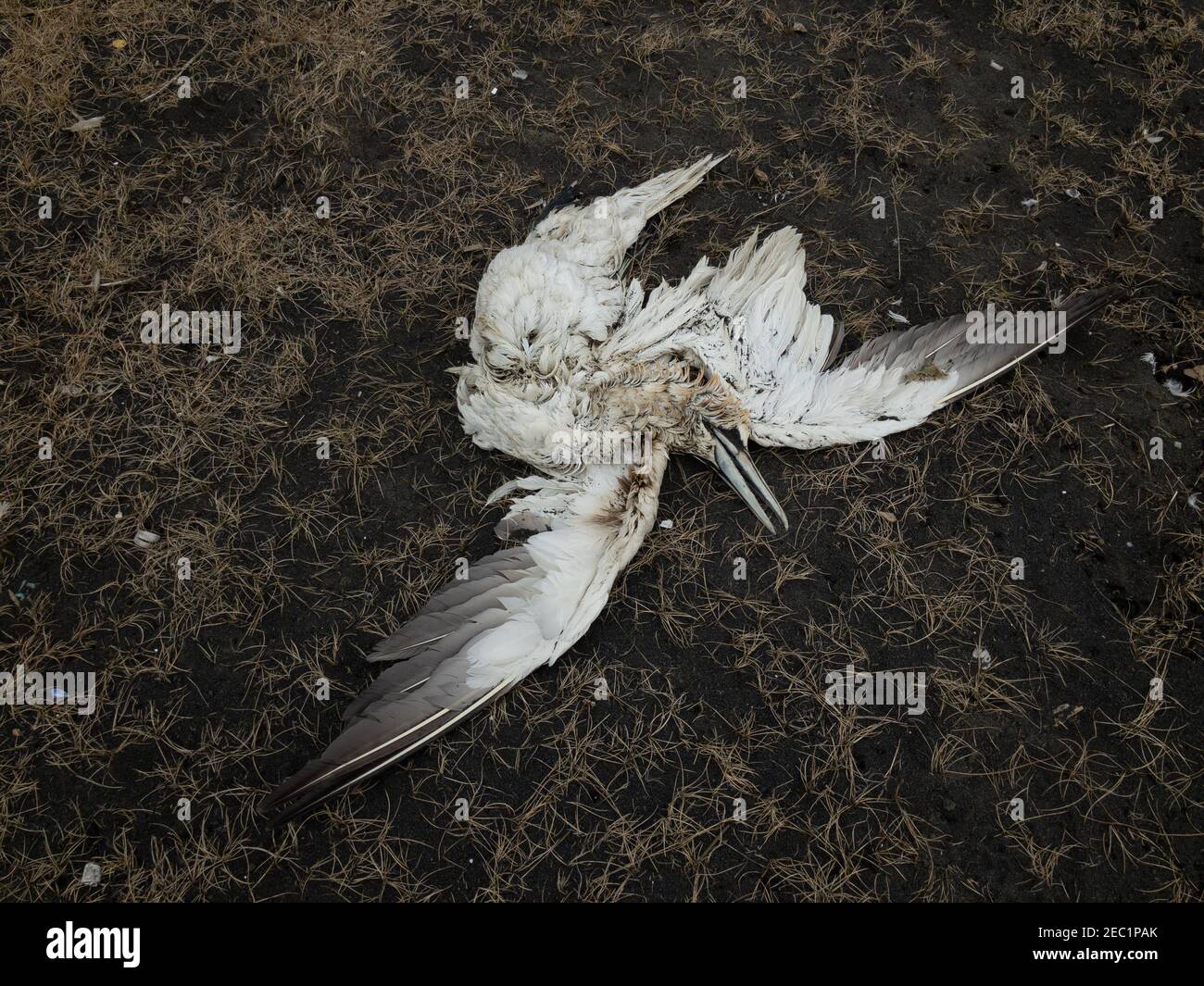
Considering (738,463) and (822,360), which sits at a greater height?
(822,360)

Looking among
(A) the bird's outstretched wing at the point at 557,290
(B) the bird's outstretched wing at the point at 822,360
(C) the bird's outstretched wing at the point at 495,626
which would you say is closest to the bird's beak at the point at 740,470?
(B) the bird's outstretched wing at the point at 822,360

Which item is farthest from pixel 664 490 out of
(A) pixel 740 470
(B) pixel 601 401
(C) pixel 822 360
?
(C) pixel 822 360

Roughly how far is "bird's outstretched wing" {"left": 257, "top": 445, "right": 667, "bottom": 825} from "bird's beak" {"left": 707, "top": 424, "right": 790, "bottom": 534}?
0.83ft

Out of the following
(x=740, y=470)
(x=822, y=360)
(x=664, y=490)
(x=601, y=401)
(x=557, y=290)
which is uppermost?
(x=557, y=290)

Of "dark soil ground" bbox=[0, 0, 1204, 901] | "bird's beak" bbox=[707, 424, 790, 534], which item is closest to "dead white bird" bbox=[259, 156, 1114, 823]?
"bird's beak" bbox=[707, 424, 790, 534]

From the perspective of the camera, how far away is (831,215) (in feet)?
10.5

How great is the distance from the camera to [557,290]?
273 cm

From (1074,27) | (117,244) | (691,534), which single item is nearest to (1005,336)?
(691,534)

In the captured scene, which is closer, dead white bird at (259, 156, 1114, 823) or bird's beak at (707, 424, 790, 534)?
dead white bird at (259, 156, 1114, 823)

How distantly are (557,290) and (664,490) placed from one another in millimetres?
922

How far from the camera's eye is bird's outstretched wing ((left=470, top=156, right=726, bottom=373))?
268cm

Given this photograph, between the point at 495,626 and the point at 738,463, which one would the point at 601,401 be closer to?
the point at 738,463

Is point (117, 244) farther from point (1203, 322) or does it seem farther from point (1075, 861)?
point (1203, 322)

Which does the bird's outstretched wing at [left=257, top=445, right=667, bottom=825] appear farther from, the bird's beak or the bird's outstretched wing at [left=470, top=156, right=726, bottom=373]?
the bird's outstretched wing at [left=470, top=156, right=726, bottom=373]
